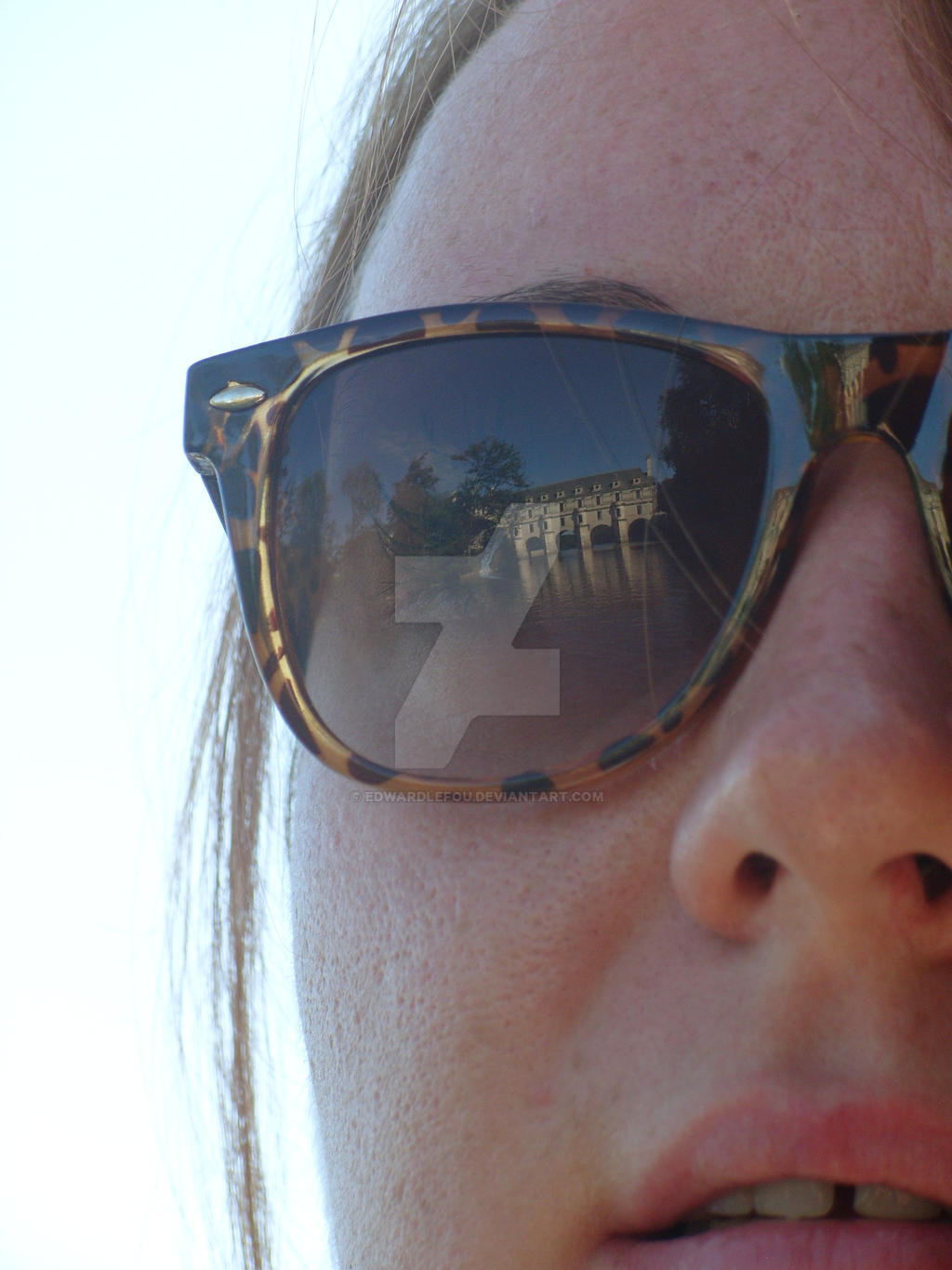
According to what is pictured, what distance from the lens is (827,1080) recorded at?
68cm

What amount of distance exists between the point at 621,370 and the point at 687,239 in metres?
0.17

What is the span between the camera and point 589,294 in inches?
38.2

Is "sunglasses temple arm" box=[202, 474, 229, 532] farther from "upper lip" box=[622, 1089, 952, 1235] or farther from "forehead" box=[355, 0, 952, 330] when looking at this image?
"upper lip" box=[622, 1089, 952, 1235]

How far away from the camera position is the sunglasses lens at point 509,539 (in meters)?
0.83

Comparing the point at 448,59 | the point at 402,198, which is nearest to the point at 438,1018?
the point at 402,198

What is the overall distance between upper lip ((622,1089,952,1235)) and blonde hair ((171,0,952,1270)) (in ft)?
3.63

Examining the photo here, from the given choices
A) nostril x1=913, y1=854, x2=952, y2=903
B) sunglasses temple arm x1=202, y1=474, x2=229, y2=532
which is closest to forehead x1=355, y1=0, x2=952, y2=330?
sunglasses temple arm x1=202, y1=474, x2=229, y2=532

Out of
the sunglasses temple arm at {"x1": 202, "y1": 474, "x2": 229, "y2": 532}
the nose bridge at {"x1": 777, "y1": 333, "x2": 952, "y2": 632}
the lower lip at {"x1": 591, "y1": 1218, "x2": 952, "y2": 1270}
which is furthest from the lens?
the sunglasses temple arm at {"x1": 202, "y1": 474, "x2": 229, "y2": 532}

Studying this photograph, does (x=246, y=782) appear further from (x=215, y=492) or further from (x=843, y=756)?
(x=843, y=756)

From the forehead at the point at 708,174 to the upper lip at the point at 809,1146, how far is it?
596mm

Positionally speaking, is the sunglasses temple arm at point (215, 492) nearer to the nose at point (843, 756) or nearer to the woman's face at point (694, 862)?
the woman's face at point (694, 862)

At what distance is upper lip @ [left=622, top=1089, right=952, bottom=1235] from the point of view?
669 millimetres

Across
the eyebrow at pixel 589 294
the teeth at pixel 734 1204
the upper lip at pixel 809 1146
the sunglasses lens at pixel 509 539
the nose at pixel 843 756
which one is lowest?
the teeth at pixel 734 1204

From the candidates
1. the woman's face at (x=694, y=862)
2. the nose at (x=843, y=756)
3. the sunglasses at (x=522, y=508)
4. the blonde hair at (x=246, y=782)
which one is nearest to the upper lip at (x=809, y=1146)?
the woman's face at (x=694, y=862)
